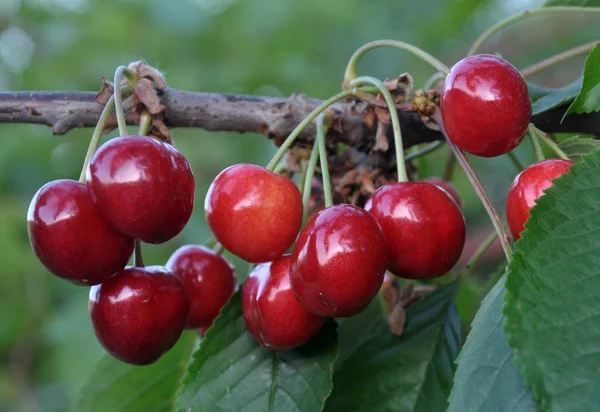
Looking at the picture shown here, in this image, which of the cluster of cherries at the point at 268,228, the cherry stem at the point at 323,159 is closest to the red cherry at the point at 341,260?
the cluster of cherries at the point at 268,228

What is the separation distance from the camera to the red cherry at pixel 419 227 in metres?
1.08

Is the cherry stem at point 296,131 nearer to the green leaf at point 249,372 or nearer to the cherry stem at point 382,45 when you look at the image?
the cherry stem at point 382,45

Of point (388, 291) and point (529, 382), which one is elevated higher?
point (529, 382)

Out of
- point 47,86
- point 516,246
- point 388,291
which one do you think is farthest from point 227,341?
point 47,86

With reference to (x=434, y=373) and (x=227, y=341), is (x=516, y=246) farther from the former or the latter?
(x=227, y=341)

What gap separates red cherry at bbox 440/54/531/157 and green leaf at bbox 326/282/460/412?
45 cm

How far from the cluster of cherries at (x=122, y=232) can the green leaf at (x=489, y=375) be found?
521mm

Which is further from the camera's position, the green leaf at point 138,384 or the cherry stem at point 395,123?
the green leaf at point 138,384

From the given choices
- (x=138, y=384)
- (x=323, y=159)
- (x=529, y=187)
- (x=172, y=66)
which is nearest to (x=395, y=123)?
(x=323, y=159)

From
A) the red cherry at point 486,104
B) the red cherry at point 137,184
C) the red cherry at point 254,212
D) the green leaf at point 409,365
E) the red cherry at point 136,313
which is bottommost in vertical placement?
the green leaf at point 409,365

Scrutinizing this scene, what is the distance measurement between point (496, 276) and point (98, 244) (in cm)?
94

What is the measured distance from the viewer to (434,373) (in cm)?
131

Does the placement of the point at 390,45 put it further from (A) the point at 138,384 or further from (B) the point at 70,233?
(A) the point at 138,384

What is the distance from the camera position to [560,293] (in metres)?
0.86
